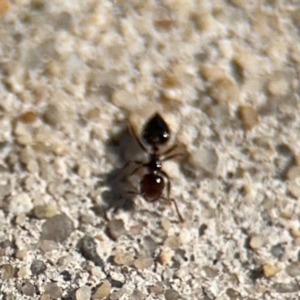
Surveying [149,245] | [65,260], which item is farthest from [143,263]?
[65,260]

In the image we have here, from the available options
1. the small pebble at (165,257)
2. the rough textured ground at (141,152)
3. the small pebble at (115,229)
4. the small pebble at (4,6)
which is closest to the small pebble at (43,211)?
the rough textured ground at (141,152)

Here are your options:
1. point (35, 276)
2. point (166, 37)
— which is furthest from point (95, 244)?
point (166, 37)

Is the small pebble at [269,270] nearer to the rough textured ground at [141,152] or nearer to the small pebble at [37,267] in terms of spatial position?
the rough textured ground at [141,152]

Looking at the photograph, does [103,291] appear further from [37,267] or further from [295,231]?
[295,231]

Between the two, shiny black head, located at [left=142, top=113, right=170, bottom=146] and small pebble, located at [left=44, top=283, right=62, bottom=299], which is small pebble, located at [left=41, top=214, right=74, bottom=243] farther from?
shiny black head, located at [left=142, top=113, right=170, bottom=146]

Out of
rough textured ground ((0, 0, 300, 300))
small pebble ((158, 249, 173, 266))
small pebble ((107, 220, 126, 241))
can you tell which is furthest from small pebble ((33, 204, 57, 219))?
small pebble ((158, 249, 173, 266))

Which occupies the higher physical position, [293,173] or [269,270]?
[293,173]

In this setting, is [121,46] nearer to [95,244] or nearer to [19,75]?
[19,75]
